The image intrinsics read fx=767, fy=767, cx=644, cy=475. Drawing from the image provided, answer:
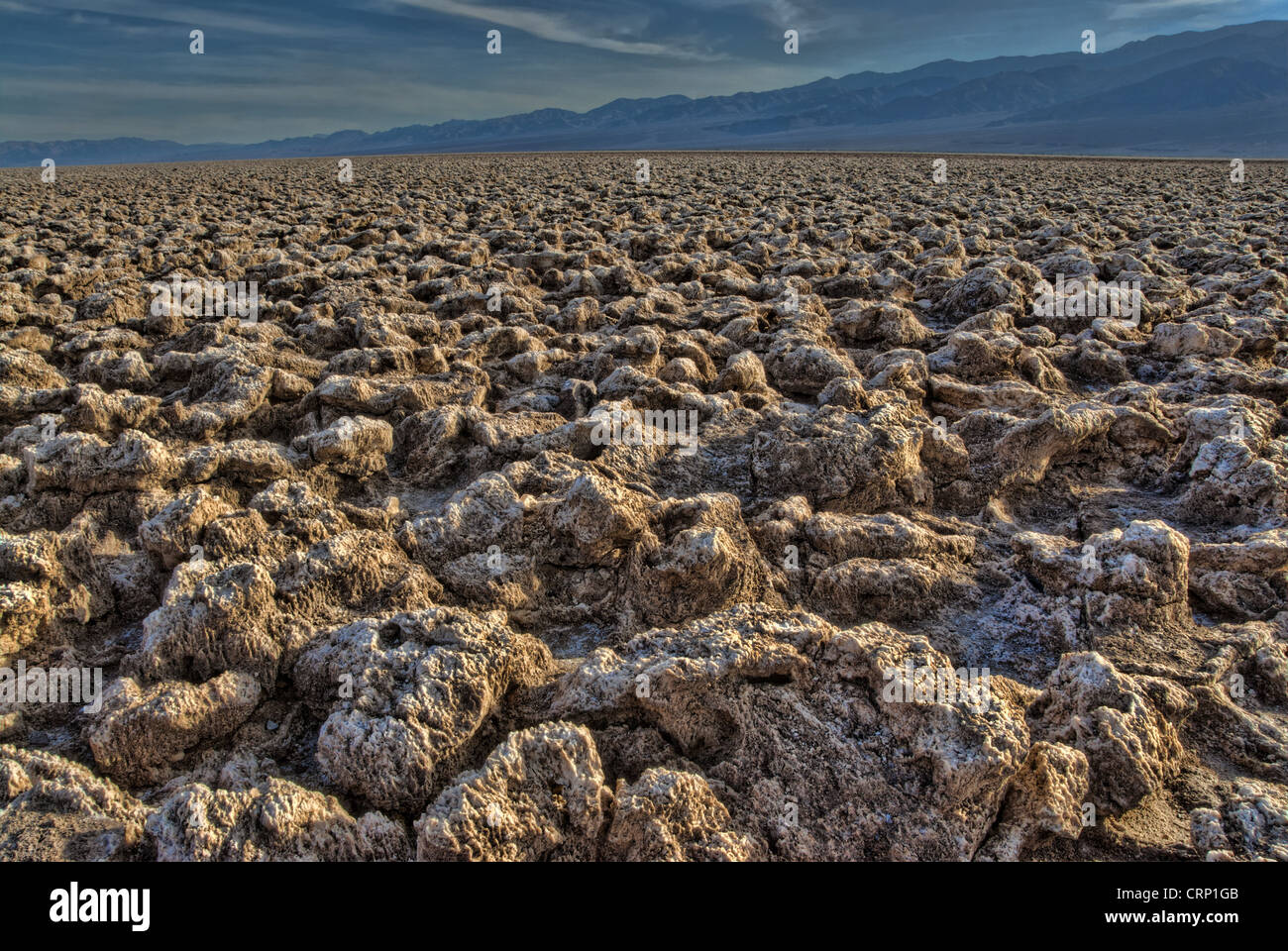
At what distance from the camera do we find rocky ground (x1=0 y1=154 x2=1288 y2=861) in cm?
178

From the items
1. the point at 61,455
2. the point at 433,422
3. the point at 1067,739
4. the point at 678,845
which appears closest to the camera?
the point at 678,845

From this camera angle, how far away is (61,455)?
2996mm

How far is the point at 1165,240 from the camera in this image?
26.6ft

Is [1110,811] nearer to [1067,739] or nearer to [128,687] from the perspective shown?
[1067,739]

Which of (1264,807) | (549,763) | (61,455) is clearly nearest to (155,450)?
(61,455)

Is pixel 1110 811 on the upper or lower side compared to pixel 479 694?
lower

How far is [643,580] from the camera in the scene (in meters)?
2.59

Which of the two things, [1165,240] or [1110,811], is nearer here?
[1110,811]

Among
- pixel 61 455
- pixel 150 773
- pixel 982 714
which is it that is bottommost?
pixel 150 773

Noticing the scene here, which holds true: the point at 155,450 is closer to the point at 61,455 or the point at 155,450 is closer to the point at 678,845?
the point at 61,455

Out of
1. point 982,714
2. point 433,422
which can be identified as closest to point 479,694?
point 982,714

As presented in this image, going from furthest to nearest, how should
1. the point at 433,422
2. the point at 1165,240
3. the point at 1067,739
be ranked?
the point at 1165,240 < the point at 433,422 < the point at 1067,739

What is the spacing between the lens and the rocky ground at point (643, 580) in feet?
5.84
